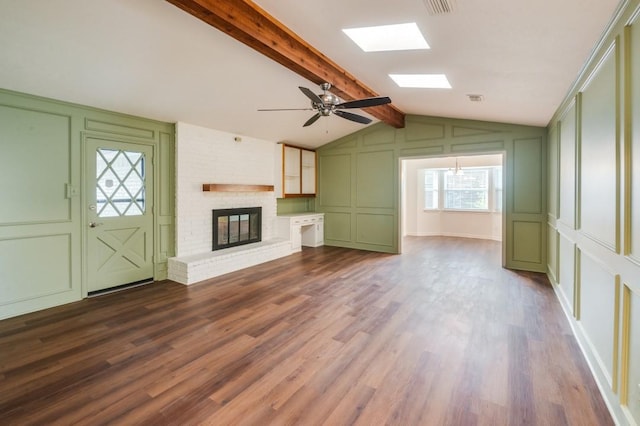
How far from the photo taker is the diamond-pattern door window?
165 inches

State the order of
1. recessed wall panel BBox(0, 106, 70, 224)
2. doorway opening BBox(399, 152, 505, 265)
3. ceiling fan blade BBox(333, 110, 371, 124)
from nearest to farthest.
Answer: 1. recessed wall panel BBox(0, 106, 70, 224)
2. ceiling fan blade BBox(333, 110, 371, 124)
3. doorway opening BBox(399, 152, 505, 265)

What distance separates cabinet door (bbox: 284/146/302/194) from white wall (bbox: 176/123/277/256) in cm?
83

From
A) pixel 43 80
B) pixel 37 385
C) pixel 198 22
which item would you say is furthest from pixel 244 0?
pixel 37 385

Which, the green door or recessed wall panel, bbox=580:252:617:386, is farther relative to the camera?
the green door

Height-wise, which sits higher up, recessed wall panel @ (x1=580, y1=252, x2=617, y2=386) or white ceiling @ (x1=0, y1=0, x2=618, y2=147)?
white ceiling @ (x1=0, y1=0, x2=618, y2=147)

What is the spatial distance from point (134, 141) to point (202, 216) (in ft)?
5.18

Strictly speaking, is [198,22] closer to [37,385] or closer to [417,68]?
[417,68]

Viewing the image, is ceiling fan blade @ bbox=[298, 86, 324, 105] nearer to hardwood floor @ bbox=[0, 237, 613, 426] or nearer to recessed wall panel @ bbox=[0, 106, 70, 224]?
hardwood floor @ bbox=[0, 237, 613, 426]

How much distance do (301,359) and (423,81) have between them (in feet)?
12.5

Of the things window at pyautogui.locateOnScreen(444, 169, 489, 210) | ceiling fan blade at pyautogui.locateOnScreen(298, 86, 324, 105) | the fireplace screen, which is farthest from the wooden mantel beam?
window at pyautogui.locateOnScreen(444, 169, 489, 210)

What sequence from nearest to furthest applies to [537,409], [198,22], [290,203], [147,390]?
[537,409], [147,390], [198,22], [290,203]

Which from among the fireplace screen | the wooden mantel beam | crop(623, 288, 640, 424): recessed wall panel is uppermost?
the wooden mantel beam

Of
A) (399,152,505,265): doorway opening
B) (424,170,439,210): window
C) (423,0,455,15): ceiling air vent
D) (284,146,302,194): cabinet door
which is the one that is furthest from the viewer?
(424,170,439,210): window

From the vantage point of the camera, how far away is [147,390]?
84.4 inches
